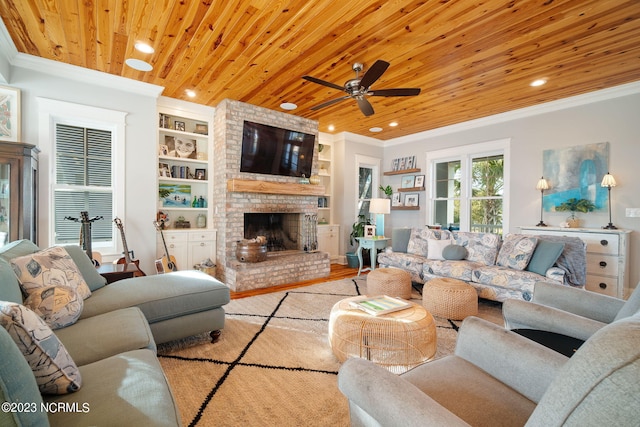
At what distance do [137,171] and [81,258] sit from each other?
1933 mm

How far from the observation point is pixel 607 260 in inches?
137

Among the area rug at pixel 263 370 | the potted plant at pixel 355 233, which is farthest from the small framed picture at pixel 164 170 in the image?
the potted plant at pixel 355 233

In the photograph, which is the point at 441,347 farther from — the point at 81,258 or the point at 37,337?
the point at 81,258

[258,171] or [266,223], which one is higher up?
[258,171]

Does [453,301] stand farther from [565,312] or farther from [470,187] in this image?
[470,187]

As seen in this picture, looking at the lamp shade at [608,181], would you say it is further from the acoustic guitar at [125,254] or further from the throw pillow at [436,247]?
the acoustic guitar at [125,254]

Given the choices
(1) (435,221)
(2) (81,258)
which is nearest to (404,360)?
(2) (81,258)

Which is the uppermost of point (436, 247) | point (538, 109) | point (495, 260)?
point (538, 109)

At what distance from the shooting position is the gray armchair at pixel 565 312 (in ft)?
4.60

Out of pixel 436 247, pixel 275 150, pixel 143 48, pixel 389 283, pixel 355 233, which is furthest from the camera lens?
pixel 355 233

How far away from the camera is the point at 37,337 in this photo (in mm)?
903

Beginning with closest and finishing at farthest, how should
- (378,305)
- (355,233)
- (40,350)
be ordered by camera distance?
(40,350) → (378,305) → (355,233)

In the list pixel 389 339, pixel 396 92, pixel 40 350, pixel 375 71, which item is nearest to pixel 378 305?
pixel 389 339

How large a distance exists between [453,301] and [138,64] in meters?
4.15
